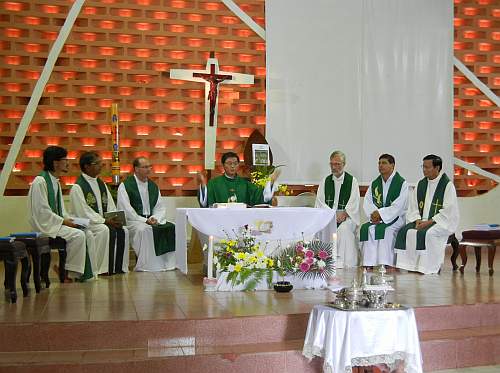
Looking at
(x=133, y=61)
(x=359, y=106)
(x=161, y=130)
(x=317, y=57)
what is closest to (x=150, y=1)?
(x=133, y=61)

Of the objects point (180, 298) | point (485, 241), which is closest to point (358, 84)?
point (485, 241)

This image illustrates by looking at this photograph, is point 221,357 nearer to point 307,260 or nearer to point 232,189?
point 307,260

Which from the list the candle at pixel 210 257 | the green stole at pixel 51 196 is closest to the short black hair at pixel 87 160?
the green stole at pixel 51 196

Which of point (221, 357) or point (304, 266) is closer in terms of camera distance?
point (221, 357)

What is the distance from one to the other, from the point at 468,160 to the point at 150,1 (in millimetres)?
5575

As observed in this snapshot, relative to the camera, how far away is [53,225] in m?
7.17

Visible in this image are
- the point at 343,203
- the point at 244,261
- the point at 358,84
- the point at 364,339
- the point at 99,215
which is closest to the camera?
the point at 364,339

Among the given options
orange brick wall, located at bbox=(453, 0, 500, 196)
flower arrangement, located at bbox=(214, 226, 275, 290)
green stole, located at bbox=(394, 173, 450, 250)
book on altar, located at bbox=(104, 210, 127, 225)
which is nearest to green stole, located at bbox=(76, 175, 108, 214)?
book on altar, located at bbox=(104, 210, 127, 225)

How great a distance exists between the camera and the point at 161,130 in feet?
33.7

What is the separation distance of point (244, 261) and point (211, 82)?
3.90 m

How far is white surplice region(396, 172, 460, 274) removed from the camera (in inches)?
322

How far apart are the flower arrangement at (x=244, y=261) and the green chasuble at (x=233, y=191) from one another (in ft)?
4.78

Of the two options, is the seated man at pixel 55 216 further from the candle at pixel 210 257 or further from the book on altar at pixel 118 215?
the candle at pixel 210 257

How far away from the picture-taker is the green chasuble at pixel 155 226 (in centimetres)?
858
